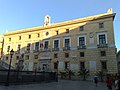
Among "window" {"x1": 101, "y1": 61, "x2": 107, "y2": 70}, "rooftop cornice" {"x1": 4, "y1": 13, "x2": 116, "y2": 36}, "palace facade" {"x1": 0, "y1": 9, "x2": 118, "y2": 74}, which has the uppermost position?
"rooftop cornice" {"x1": 4, "y1": 13, "x2": 116, "y2": 36}

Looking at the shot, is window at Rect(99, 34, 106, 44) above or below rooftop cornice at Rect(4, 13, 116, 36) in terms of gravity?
below

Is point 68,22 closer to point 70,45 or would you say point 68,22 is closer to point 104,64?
point 70,45

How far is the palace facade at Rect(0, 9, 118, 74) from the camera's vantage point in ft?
113

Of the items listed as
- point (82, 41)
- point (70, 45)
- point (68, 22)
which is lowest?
point (70, 45)

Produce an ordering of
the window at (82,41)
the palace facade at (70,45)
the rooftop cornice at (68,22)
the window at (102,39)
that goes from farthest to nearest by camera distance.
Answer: the window at (82,41) → the rooftop cornice at (68,22) → the window at (102,39) → the palace facade at (70,45)

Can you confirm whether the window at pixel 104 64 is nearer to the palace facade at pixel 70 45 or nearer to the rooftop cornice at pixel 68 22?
the palace facade at pixel 70 45

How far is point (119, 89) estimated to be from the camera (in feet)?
38.1

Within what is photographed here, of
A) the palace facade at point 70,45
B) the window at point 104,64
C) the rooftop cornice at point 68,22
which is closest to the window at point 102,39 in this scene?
the palace facade at point 70,45

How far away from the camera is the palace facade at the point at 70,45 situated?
34500 mm

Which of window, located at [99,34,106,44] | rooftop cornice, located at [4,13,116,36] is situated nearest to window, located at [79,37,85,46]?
window, located at [99,34,106,44]

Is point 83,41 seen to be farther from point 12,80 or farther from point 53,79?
point 12,80

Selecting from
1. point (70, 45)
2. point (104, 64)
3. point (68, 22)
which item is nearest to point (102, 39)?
point (104, 64)

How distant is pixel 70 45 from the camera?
39.1 metres

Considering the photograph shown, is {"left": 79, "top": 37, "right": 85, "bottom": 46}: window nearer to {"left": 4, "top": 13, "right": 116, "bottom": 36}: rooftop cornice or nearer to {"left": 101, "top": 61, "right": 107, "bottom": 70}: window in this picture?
{"left": 4, "top": 13, "right": 116, "bottom": 36}: rooftop cornice
